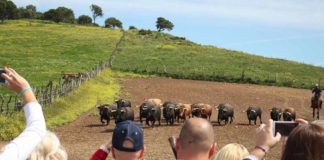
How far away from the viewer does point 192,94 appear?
39.6 m

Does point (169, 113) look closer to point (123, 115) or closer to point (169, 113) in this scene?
point (169, 113)

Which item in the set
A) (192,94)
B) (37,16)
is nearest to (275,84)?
(192,94)

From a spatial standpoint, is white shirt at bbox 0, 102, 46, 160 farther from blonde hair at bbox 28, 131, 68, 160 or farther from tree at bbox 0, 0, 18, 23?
tree at bbox 0, 0, 18, 23

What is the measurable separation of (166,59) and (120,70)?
562 inches

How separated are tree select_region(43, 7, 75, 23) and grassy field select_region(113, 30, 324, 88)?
131 feet

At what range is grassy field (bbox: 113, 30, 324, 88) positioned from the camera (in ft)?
173

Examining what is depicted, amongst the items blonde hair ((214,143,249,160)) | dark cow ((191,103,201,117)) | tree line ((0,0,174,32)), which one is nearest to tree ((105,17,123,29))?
tree line ((0,0,174,32))

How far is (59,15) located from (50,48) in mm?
50667

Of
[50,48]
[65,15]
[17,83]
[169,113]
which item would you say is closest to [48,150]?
[17,83]

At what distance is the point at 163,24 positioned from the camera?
124 m

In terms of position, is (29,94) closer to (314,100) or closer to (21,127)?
(21,127)

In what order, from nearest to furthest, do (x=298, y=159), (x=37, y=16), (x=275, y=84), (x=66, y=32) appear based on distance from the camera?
1. (x=298, y=159)
2. (x=275, y=84)
3. (x=66, y=32)
4. (x=37, y=16)

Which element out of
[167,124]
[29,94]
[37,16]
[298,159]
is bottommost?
[167,124]

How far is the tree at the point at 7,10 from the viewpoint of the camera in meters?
107
